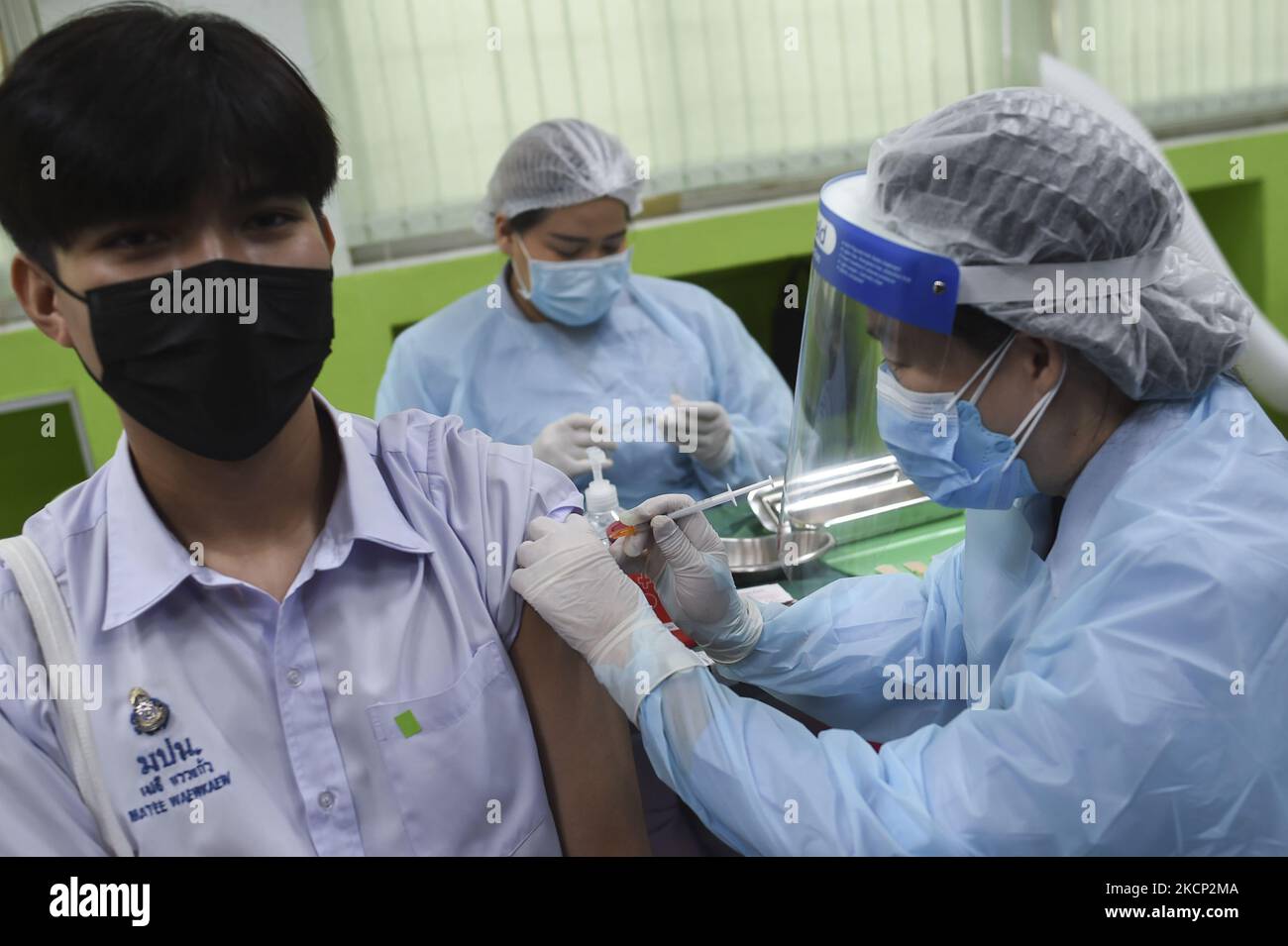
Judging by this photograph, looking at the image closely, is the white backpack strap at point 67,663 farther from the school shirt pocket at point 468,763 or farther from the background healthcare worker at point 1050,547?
the background healthcare worker at point 1050,547

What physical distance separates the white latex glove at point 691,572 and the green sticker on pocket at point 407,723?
451 mm

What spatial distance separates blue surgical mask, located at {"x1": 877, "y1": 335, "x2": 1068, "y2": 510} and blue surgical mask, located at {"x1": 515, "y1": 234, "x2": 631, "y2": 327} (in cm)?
150

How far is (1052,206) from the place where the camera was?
1.18m

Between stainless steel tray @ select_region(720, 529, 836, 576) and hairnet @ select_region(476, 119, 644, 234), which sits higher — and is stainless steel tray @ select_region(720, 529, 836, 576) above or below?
below

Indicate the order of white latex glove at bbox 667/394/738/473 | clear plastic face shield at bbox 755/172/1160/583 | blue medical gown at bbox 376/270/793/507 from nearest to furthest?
clear plastic face shield at bbox 755/172/1160/583, white latex glove at bbox 667/394/738/473, blue medical gown at bbox 376/270/793/507

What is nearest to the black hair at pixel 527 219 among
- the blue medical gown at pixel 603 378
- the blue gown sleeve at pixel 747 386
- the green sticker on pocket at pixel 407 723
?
the blue medical gown at pixel 603 378

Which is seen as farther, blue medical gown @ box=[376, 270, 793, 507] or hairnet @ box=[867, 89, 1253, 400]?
blue medical gown @ box=[376, 270, 793, 507]

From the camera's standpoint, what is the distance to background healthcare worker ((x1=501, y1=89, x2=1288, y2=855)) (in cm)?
111

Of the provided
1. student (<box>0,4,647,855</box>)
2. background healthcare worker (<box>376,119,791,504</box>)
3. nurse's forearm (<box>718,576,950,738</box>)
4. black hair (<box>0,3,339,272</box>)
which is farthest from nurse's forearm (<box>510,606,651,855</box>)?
background healthcare worker (<box>376,119,791,504</box>)

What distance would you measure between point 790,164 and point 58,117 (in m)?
3.42

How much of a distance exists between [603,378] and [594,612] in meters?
1.65

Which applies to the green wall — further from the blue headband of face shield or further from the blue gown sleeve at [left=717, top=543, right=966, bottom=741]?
the blue headband of face shield

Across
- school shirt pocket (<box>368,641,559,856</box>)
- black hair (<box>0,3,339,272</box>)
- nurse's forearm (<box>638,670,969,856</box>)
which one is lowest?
nurse's forearm (<box>638,670,969,856</box>)

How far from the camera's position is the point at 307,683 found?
112cm
